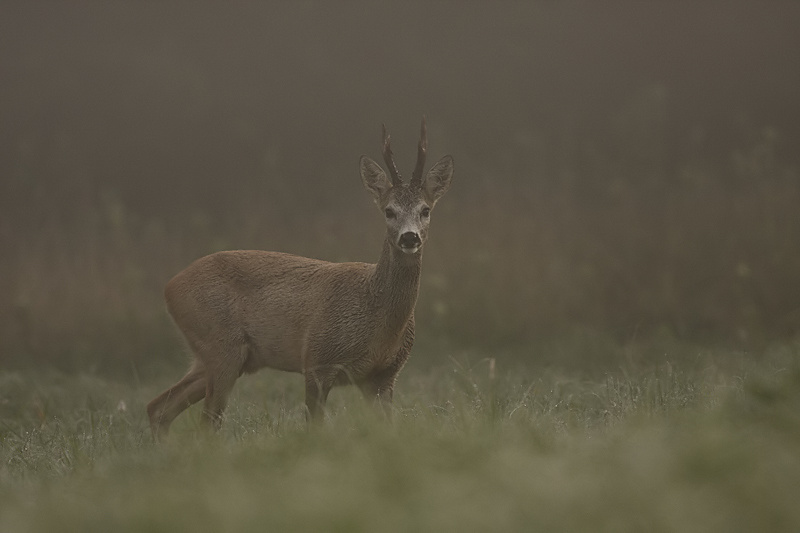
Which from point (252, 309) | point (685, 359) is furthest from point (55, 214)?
point (685, 359)

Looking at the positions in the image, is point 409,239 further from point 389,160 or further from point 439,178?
point 439,178

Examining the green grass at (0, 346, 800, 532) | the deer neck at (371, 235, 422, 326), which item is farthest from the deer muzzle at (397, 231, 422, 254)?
the green grass at (0, 346, 800, 532)

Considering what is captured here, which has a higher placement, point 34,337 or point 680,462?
point 680,462

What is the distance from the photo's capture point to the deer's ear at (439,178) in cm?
641

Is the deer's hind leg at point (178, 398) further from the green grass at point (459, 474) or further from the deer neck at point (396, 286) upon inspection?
the deer neck at point (396, 286)

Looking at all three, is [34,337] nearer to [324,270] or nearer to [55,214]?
[55,214]

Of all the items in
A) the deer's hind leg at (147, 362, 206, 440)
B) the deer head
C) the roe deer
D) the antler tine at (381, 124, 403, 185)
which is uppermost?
the antler tine at (381, 124, 403, 185)

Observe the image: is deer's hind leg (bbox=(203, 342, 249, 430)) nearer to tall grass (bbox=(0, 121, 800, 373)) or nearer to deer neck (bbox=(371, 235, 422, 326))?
deer neck (bbox=(371, 235, 422, 326))

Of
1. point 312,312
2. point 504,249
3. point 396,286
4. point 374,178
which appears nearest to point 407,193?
point 374,178

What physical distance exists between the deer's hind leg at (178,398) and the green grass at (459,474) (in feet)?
4.09

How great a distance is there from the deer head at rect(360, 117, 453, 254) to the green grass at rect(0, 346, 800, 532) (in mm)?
1086

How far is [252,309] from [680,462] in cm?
393

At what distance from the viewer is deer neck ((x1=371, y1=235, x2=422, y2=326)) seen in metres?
5.98

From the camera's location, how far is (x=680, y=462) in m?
3.02
